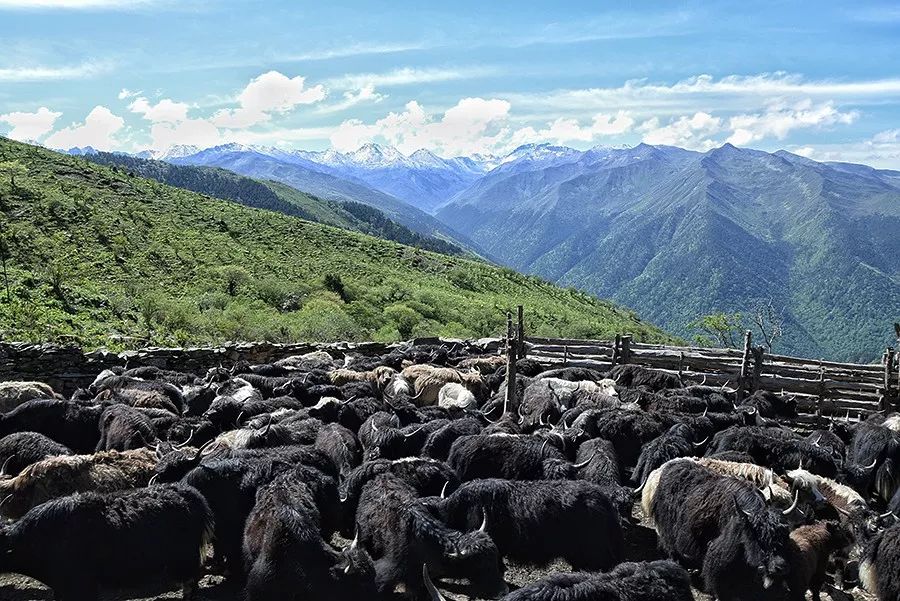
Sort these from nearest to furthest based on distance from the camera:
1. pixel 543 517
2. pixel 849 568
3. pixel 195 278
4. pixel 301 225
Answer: pixel 543 517
pixel 849 568
pixel 195 278
pixel 301 225

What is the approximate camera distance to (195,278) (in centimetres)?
4053

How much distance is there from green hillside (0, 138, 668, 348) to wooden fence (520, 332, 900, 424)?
13081mm

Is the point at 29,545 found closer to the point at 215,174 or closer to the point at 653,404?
the point at 653,404

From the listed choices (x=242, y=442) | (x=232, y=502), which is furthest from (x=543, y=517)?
(x=242, y=442)

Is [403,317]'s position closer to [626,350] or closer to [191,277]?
[191,277]

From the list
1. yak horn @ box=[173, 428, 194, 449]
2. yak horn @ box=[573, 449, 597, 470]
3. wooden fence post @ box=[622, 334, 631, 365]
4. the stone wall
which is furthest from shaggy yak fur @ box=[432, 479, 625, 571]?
the stone wall

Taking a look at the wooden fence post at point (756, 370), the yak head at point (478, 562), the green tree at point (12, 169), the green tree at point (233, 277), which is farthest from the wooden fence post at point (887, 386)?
the green tree at point (12, 169)

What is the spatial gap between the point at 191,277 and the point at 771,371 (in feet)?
104

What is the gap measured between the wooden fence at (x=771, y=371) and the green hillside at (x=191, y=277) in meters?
13.1

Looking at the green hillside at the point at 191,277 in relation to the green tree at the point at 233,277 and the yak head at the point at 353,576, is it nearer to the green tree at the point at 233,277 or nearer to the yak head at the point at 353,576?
the green tree at the point at 233,277

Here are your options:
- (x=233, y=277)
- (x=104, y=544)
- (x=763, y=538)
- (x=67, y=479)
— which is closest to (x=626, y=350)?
(x=763, y=538)

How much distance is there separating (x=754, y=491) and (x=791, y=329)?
191691mm

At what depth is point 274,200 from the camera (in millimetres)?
171000

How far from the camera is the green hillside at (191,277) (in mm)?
29328
